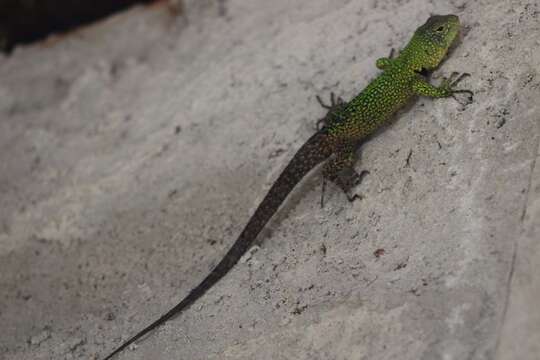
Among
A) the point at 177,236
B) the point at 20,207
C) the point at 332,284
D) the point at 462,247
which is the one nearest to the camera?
the point at 462,247

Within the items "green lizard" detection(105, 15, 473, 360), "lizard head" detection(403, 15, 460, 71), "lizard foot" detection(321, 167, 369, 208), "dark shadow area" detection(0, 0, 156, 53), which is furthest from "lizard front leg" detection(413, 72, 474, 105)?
"dark shadow area" detection(0, 0, 156, 53)

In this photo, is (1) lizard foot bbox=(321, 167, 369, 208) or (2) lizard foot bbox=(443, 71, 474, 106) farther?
(1) lizard foot bbox=(321, 167, 369, 208)

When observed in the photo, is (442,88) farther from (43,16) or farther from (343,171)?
(43,16)

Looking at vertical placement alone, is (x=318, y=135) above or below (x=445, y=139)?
below

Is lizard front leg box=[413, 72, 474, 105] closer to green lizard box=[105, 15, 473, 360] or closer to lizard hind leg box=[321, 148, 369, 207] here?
green lizard box=[105, 15, 473, 360]

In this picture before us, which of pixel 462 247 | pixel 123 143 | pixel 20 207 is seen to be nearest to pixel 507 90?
pixel 462 247

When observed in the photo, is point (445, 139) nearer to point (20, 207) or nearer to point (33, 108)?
point (20, 207)

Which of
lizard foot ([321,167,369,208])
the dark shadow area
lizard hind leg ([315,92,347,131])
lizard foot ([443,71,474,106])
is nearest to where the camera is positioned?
lizard foot ([443,71,474,106])
